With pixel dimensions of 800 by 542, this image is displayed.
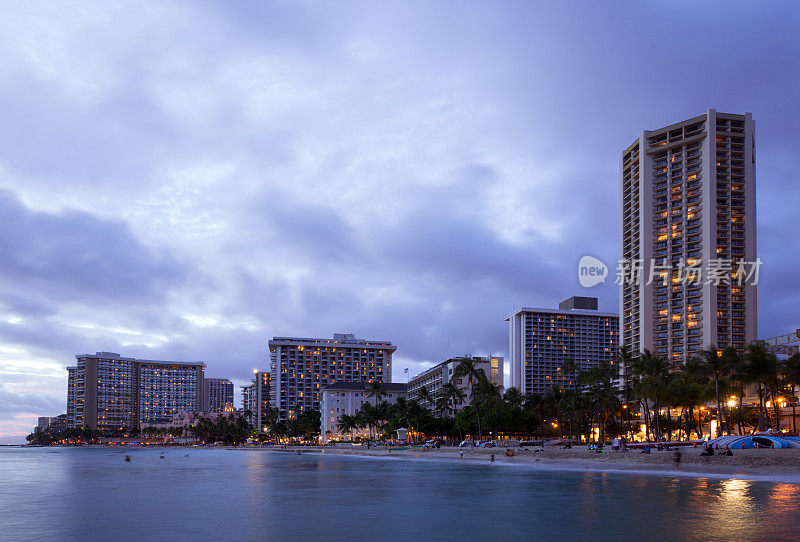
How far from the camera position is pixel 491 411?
→ 134 m

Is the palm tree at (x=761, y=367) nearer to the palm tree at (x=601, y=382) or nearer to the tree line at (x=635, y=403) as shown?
the tree line at (x=635, y=403)

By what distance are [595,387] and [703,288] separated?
5070cm

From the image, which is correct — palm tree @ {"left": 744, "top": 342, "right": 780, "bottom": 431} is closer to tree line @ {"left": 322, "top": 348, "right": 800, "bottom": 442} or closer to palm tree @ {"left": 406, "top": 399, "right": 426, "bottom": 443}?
tree line @ {"left": 322, "top": 348, "right": 800, "bottom": 442}

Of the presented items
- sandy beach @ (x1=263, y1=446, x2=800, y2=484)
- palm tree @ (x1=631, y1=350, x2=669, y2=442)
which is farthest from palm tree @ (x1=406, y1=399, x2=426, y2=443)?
sandy beach @ (x1=263, y1=446, x2=800, y2=484)

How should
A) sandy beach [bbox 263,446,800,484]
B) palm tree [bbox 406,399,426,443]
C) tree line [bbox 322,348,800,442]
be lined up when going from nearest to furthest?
sandy beach [bbox 263,446,800,484] → tree line [bbox 322,348,800,442] → palm tree [bbox 406,399,426,443]

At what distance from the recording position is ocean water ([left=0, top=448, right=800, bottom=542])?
104 feet

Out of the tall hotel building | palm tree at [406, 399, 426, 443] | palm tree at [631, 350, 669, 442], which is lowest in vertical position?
palm tree at [406, 399, 426, 443]

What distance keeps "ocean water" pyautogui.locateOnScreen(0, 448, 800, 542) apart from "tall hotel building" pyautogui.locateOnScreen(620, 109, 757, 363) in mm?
103782

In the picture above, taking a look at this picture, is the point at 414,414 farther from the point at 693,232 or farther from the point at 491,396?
the point at 693,232

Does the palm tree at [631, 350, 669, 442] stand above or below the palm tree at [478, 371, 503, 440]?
above

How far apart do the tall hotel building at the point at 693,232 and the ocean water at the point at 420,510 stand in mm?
103782

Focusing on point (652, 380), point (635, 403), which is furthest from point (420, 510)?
point (635, 403)

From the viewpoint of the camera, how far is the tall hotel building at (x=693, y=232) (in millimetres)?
152000

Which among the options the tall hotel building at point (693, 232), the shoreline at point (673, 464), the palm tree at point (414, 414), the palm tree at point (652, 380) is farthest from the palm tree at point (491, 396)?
the tall hotel building at point (693, 232)
